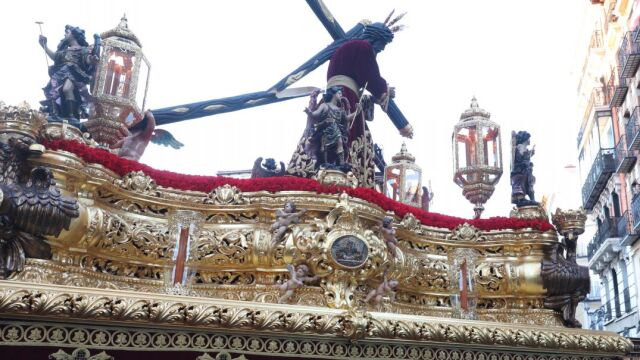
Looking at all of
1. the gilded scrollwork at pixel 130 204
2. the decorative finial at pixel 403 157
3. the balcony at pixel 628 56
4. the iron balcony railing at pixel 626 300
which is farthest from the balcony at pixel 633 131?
the gilded scrollwork at pixel 130 204

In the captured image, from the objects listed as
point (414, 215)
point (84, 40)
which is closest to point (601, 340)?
point (414, 215)

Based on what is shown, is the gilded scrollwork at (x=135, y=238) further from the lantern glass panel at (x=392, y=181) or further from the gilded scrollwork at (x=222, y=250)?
the lantern glass panel at (x=392, y=181)

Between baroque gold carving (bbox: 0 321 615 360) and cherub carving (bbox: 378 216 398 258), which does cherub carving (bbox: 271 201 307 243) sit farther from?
baroque gold carving (bbox: 0 321 615 360)

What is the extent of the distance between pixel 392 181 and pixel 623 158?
1427cm

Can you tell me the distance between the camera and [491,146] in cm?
1126

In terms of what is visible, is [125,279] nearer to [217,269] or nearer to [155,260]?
[155,260]

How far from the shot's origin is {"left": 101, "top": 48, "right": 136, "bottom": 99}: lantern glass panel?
8.85 m

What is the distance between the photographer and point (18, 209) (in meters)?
6.27

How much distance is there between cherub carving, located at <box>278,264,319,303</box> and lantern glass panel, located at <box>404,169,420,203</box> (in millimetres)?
5650

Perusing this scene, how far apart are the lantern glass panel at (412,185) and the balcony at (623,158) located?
13232 mm

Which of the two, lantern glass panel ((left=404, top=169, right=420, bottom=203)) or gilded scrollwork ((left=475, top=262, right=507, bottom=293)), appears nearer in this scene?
gilded scrollwork ((left=475, top=262, right=507, bottom=293))

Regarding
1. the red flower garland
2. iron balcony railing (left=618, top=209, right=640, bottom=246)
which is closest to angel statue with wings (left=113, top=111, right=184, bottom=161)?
the red flower garland

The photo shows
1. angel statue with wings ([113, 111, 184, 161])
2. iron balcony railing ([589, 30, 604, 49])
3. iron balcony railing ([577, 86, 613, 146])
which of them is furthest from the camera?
iron balcony railing ([589, 30, 604, 49])

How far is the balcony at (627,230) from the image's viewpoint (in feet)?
71.8
